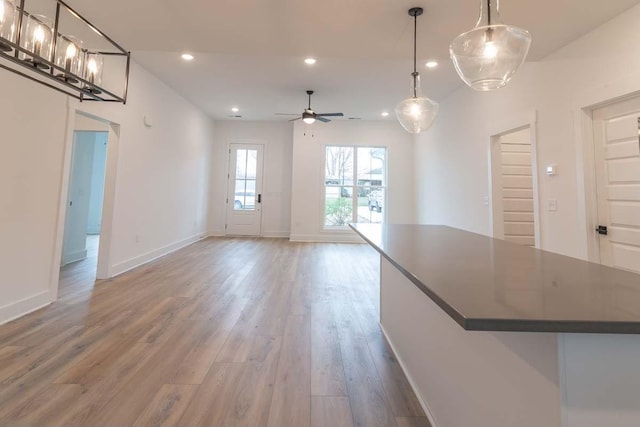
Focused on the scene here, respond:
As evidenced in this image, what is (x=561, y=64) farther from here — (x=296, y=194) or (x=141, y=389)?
(x=296, y=194)

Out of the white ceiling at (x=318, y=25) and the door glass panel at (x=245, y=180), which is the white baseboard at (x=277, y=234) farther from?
the white ceiling at (x=318, y=25)

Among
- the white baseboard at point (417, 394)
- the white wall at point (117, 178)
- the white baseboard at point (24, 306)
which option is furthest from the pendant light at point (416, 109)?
the white baseboard at point (24, 306)

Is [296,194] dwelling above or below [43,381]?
above

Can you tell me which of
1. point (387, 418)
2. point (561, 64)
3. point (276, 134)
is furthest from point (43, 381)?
point (276, 134)

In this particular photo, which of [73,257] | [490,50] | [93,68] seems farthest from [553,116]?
[73,257]

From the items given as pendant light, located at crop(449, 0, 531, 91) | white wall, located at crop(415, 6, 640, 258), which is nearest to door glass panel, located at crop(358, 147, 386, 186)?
white wall, located at crop(415, 6, 640, 258)

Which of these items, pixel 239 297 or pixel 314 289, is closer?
pixel 239 297

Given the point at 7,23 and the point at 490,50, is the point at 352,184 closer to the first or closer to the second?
the point at 490,50

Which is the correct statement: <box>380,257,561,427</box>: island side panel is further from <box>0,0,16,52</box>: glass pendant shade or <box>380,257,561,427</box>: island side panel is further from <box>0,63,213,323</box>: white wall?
<box>0,63,213,323</box>: white wall

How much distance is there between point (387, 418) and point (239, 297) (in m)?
2.04

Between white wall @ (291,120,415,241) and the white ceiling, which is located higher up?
the white ceiling

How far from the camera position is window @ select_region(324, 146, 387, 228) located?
23.3 feet

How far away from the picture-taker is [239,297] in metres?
3.01

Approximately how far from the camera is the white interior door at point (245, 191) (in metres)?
7.31
